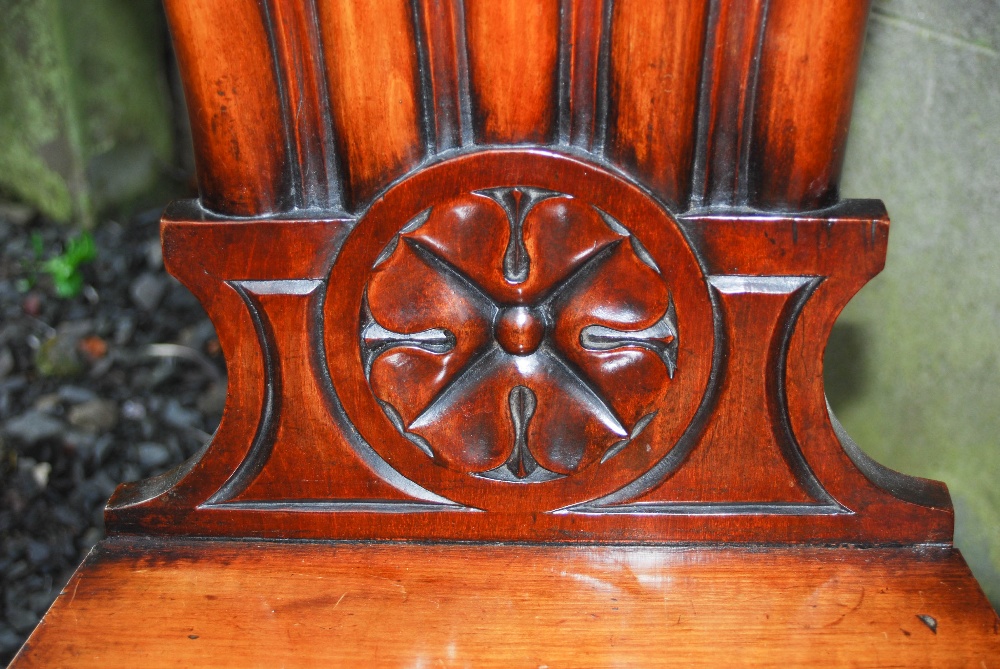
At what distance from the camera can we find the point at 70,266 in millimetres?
2275

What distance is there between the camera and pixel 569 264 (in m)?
0.80

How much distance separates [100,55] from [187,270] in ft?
5.78

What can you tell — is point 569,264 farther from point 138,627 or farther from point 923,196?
point 923,196

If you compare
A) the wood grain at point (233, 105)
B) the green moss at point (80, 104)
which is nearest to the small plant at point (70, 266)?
the green moss at point (80, 104)

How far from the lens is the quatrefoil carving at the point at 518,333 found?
31.1 inches

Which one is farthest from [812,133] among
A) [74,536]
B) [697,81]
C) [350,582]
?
[74,536]

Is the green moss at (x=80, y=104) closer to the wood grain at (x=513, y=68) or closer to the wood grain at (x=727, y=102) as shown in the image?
the wood grain at (x=513, y=68)

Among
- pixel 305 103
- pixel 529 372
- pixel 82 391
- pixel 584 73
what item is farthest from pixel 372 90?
pixel 82 391

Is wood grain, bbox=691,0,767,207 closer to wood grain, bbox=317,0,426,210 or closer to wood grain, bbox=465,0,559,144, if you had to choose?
wood grain, bbox=465,0,559,144

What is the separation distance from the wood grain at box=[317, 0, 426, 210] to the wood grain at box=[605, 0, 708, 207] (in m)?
0.16

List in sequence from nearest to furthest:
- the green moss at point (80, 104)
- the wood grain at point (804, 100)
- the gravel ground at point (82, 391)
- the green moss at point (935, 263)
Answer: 1. the wood grain at point (804, 100)
2. the green moss at point (935, 263)
3. the gravel ground at point (82, 391)
4. the green moss at point (80, 104)

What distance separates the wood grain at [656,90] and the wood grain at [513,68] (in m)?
0.05

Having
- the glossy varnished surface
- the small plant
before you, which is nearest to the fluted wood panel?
the glossy varnished surface

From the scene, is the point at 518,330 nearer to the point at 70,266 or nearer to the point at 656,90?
the point at 656,90
